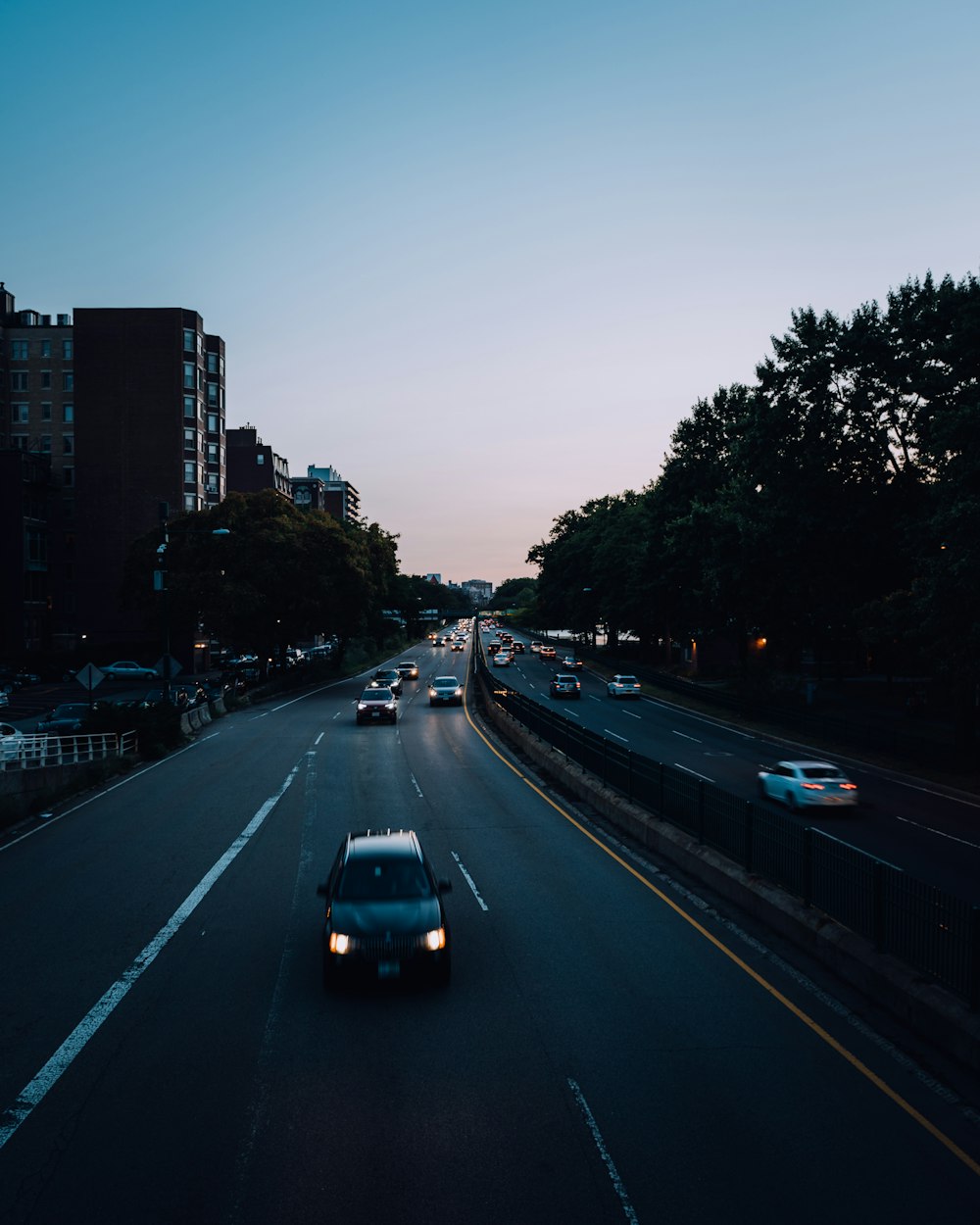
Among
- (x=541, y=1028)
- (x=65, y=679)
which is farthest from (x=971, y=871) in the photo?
(x=65, y=679)

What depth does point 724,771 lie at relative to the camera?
107ft

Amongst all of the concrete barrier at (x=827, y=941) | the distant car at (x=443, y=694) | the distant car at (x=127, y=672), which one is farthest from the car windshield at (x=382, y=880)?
the distant car at (x=127, y=672)

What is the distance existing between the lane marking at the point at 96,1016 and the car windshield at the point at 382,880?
117 inches

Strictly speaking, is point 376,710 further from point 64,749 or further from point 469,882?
point 469,882

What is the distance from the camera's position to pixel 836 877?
12797 millimetres

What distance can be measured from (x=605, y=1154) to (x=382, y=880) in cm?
514

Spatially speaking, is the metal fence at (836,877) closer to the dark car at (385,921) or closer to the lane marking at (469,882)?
the lane marking at (469,882)

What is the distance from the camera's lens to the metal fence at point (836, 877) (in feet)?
33.7

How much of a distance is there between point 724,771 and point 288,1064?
2531cm

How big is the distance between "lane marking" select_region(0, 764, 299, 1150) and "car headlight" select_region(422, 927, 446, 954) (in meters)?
3.72

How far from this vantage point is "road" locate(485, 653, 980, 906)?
2008 cm

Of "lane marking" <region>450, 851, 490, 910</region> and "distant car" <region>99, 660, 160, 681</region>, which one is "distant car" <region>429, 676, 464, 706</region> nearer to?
"distant car" <region>99, 660, 160, 681</region>

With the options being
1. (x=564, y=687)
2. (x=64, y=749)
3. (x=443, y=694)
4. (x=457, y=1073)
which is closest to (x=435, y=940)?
(x=457, y=1073)

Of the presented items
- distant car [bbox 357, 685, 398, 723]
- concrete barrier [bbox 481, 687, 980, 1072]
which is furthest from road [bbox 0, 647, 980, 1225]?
distant car [bbox 357, 685, 398, 723]
